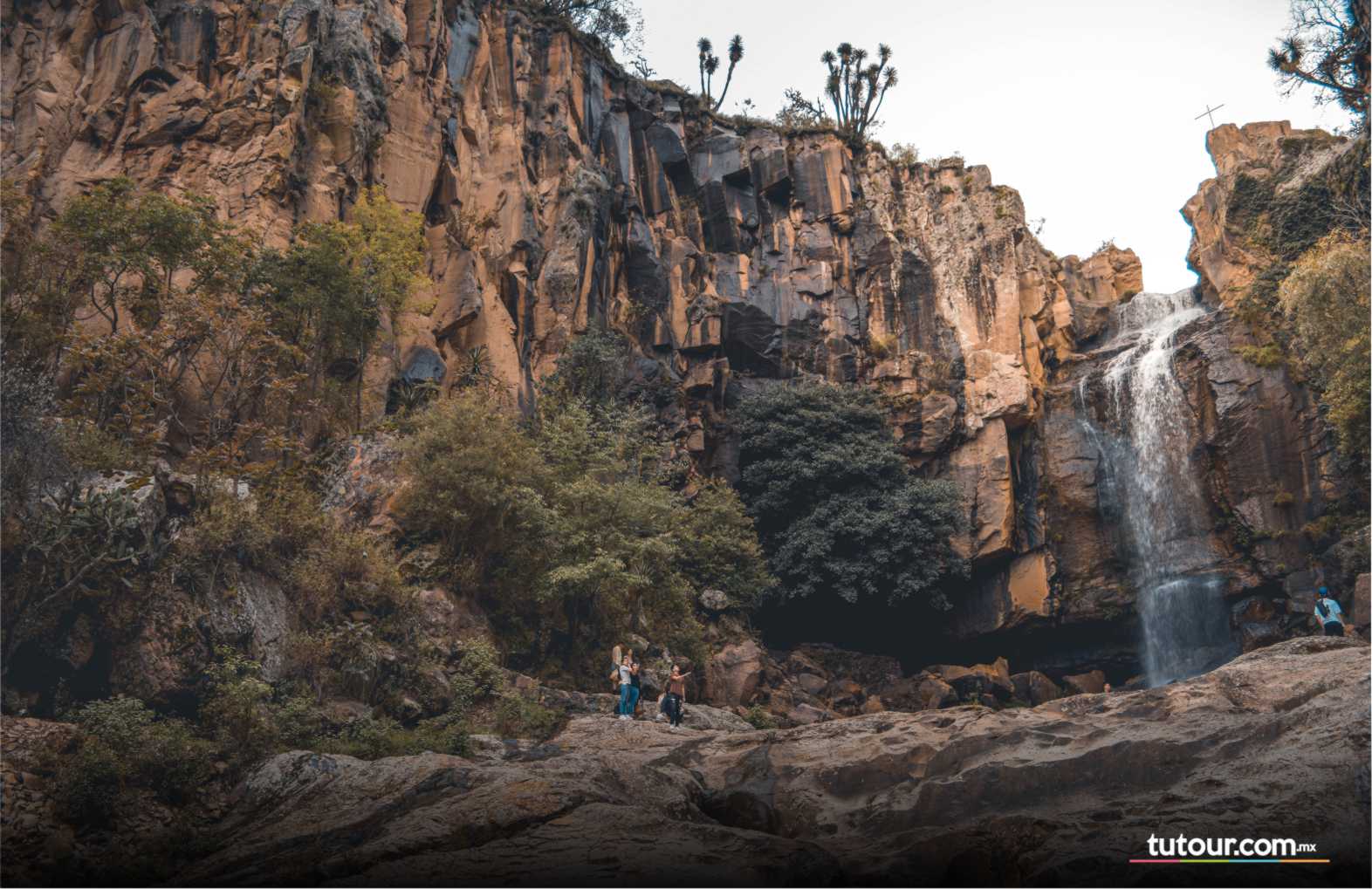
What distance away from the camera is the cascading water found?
28.5 m

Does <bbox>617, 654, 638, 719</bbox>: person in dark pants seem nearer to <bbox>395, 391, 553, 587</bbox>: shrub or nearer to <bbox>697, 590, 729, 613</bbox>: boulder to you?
<bbox>395, 391, 553, 587</bbox>: shrub

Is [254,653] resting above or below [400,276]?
below

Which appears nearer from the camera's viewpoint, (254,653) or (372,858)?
(372,858)

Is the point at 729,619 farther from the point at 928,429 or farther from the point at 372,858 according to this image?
the point at 372,858

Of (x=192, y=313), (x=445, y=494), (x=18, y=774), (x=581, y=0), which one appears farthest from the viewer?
(x=581, y=0)

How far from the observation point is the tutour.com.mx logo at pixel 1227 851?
920 cm

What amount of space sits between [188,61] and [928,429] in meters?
25.9

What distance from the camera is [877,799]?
1298 centimetres

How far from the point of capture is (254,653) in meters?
15.5

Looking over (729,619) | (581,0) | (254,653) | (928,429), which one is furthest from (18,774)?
(581,0)

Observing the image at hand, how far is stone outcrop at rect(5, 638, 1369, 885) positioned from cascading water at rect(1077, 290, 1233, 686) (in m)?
13.7

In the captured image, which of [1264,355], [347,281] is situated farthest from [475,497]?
[1264,355]

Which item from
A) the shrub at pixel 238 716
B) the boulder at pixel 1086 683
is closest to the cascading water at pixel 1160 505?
the boulder at pixel 1086 683

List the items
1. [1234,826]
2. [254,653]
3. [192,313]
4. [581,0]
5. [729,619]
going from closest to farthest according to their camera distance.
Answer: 1. [1234,826]
2. [254,653]
3. [192,313]
4. [729,619]
5. [581,0]
